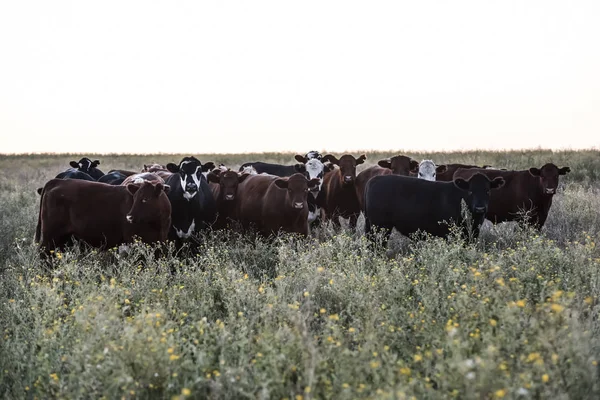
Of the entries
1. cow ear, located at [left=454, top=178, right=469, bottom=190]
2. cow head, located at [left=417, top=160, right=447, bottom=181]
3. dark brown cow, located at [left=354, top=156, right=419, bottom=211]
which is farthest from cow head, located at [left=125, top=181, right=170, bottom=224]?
cow head, located at [left=417, top=160, right=447, bottom=181]

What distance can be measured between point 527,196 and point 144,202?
24.1ft

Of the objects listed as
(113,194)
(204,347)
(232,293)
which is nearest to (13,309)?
(232,293)

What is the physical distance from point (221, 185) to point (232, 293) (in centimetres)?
549

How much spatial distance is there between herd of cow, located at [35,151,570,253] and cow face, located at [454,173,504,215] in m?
0.02

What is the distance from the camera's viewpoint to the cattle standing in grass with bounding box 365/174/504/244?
32.1ft

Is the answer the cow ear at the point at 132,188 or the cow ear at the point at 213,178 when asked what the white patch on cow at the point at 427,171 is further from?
the cow ear at the point at 132,188

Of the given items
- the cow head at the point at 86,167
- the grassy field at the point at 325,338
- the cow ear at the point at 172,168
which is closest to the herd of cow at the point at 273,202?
the cow ear at the point at 172,168

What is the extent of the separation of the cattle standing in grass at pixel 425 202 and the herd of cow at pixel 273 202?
0.05ft

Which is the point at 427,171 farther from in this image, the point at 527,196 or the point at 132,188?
the point at 132,188

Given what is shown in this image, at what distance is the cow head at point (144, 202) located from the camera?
358 inches

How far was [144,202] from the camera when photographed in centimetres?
918

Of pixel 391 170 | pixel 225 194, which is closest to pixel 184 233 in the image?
pixel 225 194

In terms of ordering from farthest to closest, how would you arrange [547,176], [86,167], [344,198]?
[86,167], [344,198], [547,176]

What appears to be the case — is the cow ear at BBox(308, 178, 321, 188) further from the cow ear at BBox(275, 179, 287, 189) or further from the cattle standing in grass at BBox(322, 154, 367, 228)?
the cattle standing in grass at BBox(322, 154, 367, 228)
